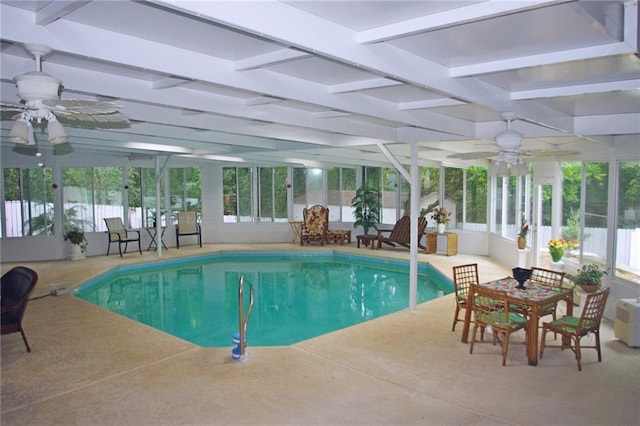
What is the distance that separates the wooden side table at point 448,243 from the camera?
1065cm

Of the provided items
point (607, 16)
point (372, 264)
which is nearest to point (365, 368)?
point (607, 16)

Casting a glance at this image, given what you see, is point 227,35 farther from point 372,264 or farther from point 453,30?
point 372,264

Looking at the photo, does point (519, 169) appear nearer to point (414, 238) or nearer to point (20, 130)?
point (414, 238)

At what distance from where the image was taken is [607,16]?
212 cm

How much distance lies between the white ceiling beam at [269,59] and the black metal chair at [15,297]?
3303 millimetres

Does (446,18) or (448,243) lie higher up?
A: (446,18)

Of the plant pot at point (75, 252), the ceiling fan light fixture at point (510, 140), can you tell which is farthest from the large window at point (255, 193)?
the ceiling fan light fixture at point (510, 140)

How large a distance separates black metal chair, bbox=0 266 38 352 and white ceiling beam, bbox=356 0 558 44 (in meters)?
4.17

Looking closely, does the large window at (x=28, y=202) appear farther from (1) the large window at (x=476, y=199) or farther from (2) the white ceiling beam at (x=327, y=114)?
(1) the large window at (x=476, y=199)

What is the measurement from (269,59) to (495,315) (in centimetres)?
338

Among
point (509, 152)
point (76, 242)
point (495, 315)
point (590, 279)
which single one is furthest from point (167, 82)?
point (76, 242)

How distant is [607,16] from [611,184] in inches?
172

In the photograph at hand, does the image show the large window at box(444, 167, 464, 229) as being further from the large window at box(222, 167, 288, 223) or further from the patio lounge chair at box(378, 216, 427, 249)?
the large window at box(222, 167, 288, 223)

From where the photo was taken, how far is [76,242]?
9.94 meters
